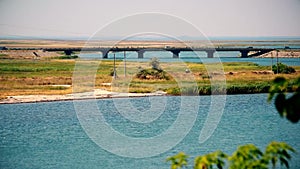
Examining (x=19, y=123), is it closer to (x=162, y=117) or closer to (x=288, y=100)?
(x=162, y=117)

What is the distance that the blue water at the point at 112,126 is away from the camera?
18391 millimetres

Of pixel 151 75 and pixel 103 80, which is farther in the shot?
pixel 151 75

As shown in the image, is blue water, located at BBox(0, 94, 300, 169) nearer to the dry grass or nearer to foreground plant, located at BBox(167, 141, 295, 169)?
the dry grass

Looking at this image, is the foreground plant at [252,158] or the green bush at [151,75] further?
Result: the green bush at [151,75]

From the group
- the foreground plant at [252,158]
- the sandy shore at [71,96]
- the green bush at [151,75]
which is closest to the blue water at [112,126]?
the sandy shore at [71,96]

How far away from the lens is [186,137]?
22031 millimetres

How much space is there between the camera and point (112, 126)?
82.0 feet

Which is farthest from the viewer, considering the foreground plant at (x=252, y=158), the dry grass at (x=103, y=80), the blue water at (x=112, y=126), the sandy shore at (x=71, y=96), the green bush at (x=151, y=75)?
the green bush at (x=151, y=75)

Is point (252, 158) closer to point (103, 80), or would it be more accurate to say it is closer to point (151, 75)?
point (103, 80)

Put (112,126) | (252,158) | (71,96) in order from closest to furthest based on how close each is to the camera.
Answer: (252,158) < (112,126) < (71,96)

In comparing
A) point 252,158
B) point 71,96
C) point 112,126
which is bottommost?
point 112,126

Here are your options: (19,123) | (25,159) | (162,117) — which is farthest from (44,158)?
(162,117)

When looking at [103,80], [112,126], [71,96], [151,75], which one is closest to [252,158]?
[112,126]

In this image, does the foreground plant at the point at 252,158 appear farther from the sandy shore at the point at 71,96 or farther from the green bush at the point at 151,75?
the green bush at the point at 151,75
